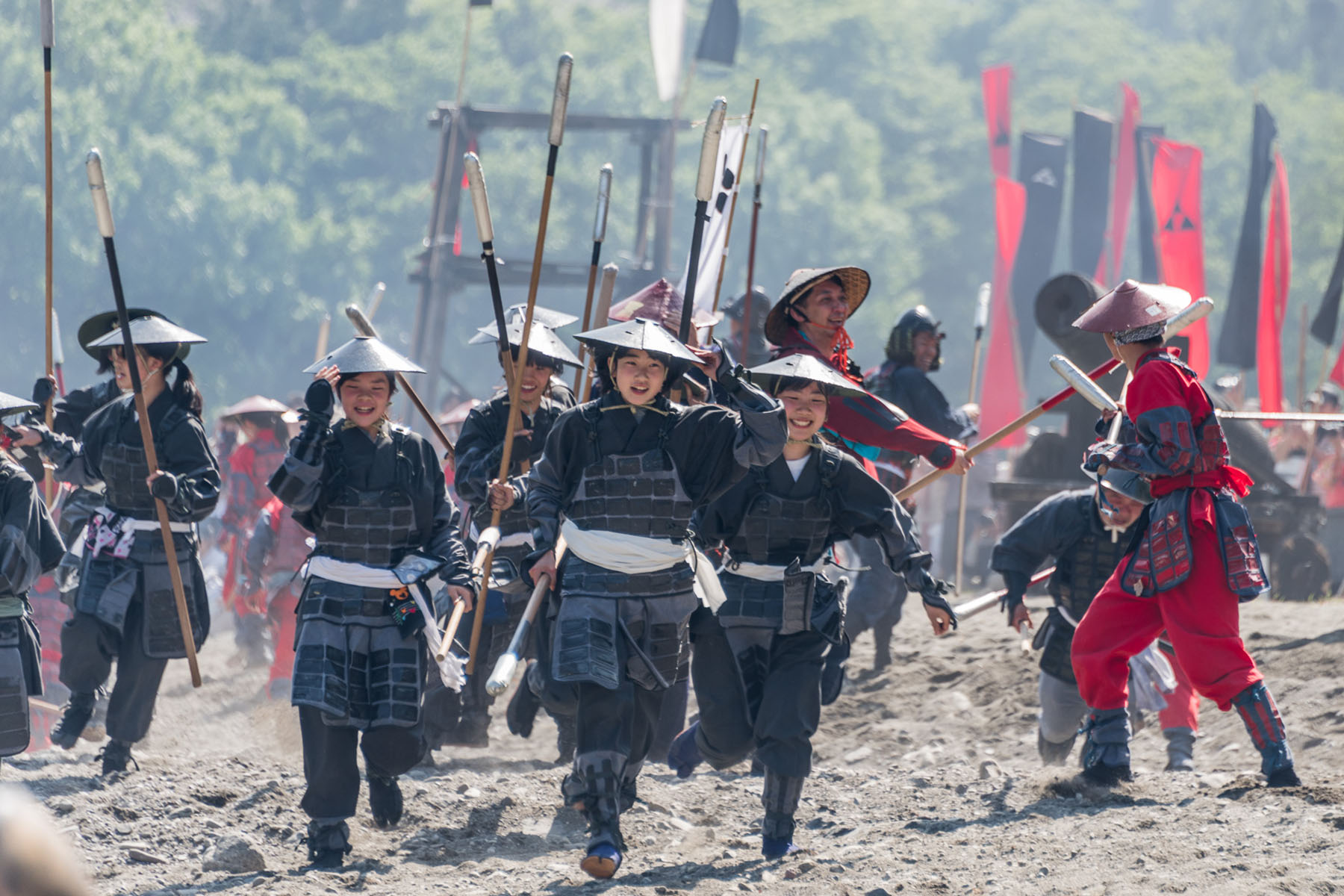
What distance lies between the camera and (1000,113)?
85.7 ft

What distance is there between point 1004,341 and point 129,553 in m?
11.3

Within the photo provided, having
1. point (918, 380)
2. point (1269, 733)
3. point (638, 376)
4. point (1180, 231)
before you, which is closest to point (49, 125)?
point (638, 376)

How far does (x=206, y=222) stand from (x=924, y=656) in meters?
24.9

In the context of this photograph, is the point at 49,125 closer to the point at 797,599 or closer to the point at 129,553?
the point at 129,553

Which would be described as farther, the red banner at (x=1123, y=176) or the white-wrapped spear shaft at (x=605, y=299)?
the red banner at (x=1123, y=176)

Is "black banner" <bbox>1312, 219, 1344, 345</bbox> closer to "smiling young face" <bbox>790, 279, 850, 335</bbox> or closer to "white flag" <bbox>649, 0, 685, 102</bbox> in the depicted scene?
"white flag" <bbox>649, 0, 685, 102</bbox>

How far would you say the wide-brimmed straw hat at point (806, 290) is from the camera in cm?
661

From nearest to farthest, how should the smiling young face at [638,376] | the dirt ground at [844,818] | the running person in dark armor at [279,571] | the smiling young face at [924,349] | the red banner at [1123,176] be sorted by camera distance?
1. the dirt ground at [844,818]
2. the smiling young face at [638,376]
3. the smiling young face at [924,349]
4. the running person in dark armor at [279,571]
5. the red banner at [1123,176]

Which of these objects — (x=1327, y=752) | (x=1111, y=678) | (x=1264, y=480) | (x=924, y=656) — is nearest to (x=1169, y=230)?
(x=1264, y=480)

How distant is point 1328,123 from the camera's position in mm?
39844

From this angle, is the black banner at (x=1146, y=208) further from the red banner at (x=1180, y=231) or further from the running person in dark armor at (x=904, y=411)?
the running person in dark armor at (x=904, y=411)

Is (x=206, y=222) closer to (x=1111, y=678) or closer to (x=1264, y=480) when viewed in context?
(x=1264, y=480)

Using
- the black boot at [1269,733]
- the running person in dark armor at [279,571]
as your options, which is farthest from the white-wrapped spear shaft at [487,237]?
the running person in dark armor at [279,571]

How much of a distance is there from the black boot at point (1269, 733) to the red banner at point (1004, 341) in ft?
30.2
